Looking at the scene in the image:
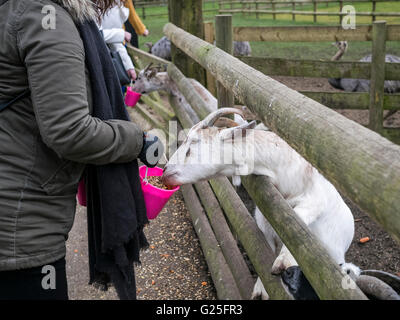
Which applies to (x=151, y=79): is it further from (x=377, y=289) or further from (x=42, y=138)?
(x=42, y=138)

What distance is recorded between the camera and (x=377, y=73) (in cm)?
570

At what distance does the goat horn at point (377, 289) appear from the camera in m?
2.15

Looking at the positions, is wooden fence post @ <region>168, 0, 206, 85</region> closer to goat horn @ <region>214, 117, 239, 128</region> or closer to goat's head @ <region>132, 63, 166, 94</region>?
goat's head @ <region>132, 63, 166, 94</region>

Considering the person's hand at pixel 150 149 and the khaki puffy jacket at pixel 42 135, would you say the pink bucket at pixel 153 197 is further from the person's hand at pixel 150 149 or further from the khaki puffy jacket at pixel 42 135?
the khaki puffy jacket at pixel 42 135

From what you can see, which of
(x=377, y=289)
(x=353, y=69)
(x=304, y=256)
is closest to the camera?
(x=304, y=256)

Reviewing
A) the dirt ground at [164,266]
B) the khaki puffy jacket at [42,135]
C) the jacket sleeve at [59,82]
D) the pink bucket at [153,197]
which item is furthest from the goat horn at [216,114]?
the dirt ground at [164,266]

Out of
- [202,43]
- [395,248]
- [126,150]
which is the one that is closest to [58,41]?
[126,150]

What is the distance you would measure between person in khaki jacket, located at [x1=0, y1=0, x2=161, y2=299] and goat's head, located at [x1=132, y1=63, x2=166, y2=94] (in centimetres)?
540

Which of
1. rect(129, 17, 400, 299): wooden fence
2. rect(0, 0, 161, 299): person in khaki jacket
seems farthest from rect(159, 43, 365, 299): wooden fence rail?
rect(0, 0, 161, 299): person in khaki jacket

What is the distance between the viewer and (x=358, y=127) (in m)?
1.31

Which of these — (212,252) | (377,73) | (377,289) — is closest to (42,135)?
(377,289)

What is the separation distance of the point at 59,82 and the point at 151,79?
5.85m

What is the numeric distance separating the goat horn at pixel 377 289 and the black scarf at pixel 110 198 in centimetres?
105

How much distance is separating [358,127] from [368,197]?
0.26 metres
